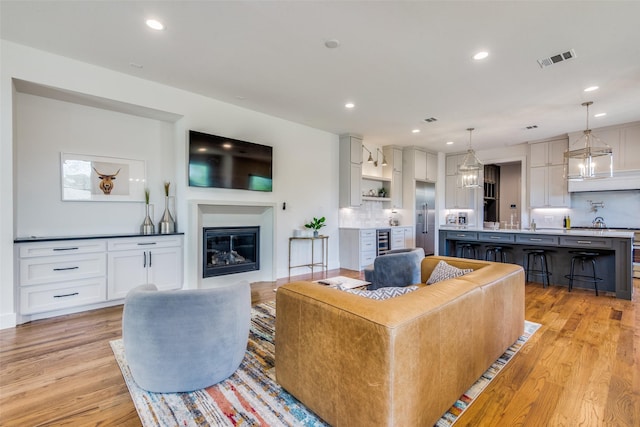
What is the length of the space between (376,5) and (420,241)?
632 cm

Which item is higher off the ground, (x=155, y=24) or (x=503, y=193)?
(x=155, y=24)

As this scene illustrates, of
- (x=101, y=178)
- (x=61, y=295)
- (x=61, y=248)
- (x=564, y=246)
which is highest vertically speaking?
(x=101, y=178)

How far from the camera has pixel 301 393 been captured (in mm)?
1792

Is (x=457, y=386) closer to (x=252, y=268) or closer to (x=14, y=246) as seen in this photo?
(x=252, y=268)

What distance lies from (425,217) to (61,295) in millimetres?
7400

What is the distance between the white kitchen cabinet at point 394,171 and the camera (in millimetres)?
7504

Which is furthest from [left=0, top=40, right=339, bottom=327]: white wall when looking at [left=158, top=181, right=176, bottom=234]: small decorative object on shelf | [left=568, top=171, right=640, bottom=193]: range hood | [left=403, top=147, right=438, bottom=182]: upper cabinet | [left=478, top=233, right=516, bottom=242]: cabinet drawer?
[left=568, top=171, right=640, bottom=193]: range hood

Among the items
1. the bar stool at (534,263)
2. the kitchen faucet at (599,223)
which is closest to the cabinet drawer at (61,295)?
the bar stool at (534,263)

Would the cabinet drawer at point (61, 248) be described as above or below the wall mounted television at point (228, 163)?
below

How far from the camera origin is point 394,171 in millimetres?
7535

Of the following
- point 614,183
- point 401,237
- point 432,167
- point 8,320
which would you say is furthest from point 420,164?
point 8,320

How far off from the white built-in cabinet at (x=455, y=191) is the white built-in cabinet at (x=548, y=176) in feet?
4.97

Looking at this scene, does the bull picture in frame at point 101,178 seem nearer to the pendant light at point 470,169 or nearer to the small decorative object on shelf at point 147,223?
the small decorative object on shelf at point 147,223

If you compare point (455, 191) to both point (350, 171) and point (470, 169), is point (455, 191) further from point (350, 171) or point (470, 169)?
point (350, 171)
